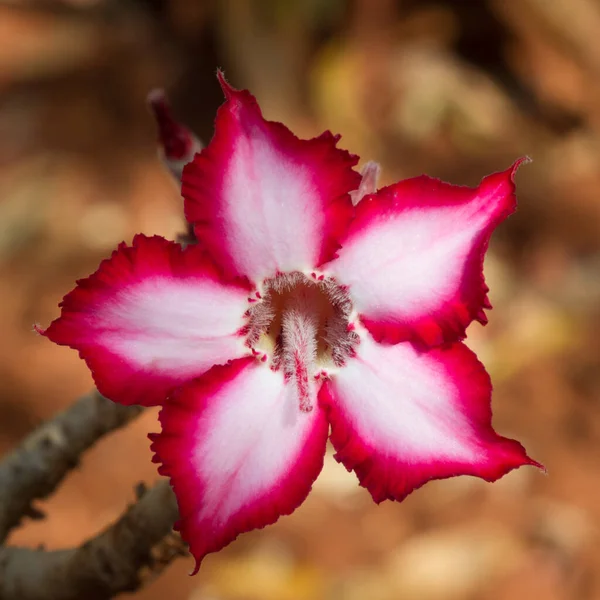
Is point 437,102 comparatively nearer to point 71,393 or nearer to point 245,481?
point 71,393

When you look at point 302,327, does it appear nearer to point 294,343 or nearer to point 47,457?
point 294,343

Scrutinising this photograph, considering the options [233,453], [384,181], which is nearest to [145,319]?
[233,453]

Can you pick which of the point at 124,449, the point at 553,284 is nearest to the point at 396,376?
the point at 124,449

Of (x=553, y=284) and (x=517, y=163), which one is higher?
(x=517, y=163)

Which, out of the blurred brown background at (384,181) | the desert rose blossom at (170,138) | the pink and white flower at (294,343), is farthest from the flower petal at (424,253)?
the blurred brown background at (384,181)

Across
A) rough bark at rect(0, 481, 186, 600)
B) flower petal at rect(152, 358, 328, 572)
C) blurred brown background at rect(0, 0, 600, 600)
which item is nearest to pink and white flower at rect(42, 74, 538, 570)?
flower petal at rect(152, 358, 328, 572)

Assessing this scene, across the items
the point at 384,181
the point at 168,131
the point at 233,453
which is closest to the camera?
the point at 233,453

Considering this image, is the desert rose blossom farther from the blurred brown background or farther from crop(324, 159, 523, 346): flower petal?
the blurred brown background
